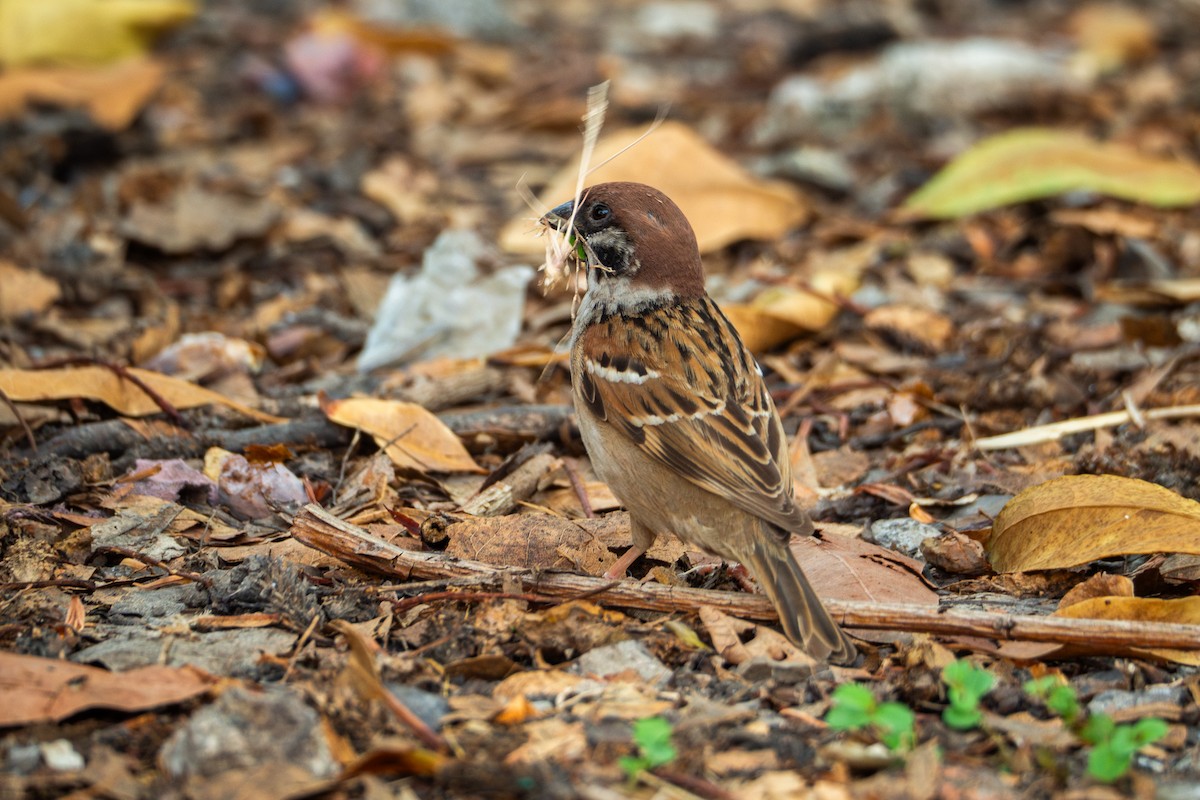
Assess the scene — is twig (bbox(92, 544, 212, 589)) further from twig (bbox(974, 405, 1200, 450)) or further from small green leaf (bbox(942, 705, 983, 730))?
twig (bbox(974, 405, 1200, 450))

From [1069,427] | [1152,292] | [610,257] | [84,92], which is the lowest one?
[1069,427]

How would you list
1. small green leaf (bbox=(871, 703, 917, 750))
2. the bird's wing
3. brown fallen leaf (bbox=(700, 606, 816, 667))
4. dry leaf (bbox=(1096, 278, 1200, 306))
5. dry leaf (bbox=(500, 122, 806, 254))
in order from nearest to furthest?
small green leaf (bbox=(871, 703, 917, 750)) → brown fallen leaf (bbox=(700, 606, 816, 667)) → the bird's wing → dry leaf (bbox=(1096, 278, 1200, 306)) → dry leaf (bbox=(500, 122, 806, 254))

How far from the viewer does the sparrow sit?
414 centimetres

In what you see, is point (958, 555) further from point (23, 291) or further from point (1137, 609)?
point (23, 291)

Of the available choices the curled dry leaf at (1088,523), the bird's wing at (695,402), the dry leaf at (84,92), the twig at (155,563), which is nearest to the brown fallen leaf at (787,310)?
the bird's wing at (695,402)

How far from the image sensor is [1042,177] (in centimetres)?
803

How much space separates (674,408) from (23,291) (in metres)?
4.04

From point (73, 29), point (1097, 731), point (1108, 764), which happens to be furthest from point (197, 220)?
point (1108, 764)

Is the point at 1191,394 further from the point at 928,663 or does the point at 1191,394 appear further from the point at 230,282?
the point at 230,282

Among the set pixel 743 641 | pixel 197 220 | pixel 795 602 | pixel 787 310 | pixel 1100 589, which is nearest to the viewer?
pixel 795 602

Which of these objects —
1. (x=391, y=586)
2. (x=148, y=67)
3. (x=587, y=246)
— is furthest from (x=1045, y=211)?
(x=148, y=67)

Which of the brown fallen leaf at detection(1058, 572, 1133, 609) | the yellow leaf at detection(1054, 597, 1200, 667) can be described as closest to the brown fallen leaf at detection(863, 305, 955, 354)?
the brown fallen leaf at detection(1058, 572, 1133, 609)

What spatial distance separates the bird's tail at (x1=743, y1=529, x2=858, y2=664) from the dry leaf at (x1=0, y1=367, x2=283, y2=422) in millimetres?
2464

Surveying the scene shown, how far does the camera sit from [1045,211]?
27.3ft
